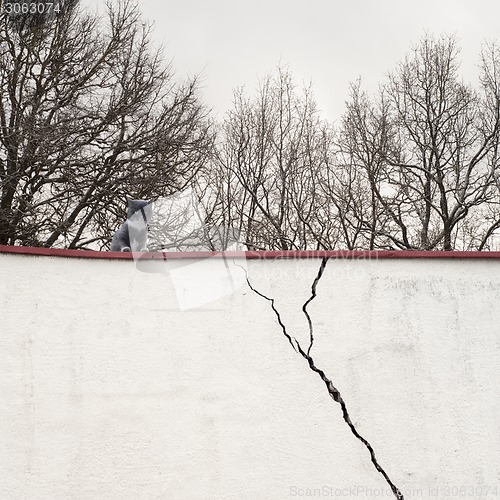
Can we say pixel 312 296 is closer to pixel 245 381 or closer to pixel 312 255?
pixel 312 255

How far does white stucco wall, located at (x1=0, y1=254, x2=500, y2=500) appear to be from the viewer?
5.03 m

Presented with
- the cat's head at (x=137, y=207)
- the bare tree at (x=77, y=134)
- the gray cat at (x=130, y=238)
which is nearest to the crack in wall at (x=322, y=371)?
the gray cat at (x=130, y=238)

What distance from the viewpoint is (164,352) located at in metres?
5.26

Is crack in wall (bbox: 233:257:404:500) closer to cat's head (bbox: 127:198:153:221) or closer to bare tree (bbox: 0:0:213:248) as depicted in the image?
cat's head (bbox: 127:198:153:221)

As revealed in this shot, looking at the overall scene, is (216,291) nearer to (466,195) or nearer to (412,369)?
(412,369)

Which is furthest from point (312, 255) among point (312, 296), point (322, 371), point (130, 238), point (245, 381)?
point (130, 238)

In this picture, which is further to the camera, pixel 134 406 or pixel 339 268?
pixel 339 268

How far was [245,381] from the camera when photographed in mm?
5277

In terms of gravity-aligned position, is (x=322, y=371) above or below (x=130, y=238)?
below

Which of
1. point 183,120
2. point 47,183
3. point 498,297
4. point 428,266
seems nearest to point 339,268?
point 428,266

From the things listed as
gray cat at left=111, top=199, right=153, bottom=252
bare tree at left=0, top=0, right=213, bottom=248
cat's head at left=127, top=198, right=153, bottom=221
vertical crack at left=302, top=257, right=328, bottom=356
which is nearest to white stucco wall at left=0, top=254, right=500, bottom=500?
vertical crack at left=302, top=257, right=328, bottom=356

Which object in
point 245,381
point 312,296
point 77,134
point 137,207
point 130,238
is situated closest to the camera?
point 245,381

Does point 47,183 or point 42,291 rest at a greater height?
point 47,183

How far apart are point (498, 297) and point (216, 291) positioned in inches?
99.5
